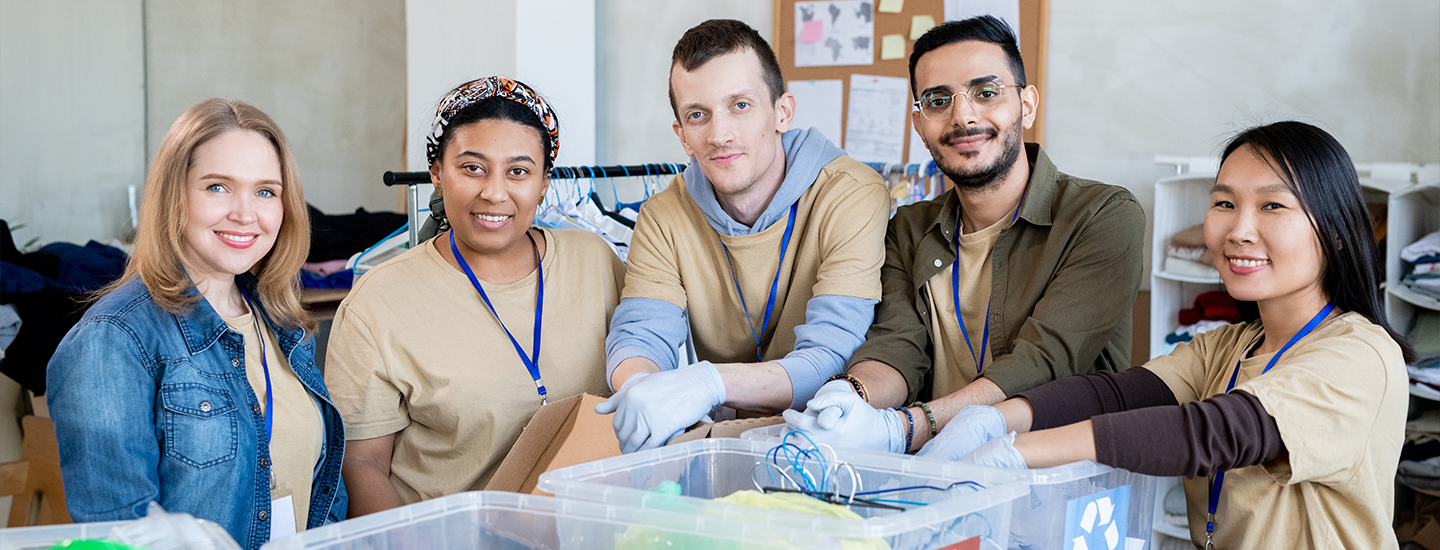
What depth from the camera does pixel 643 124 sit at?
4457mm

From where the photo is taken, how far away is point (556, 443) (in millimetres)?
1590

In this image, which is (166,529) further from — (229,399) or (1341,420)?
(1341,420)

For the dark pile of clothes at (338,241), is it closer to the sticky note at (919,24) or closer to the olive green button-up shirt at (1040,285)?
the sticky note at (919,24)

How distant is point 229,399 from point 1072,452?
3.87 ft

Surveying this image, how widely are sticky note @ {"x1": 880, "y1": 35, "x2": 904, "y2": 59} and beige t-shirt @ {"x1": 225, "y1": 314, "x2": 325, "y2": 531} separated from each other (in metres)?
2.77

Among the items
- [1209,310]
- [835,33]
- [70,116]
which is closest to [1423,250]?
[1209,310]

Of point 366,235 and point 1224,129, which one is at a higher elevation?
point 1224,129

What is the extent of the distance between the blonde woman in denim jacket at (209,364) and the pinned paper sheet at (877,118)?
263cm

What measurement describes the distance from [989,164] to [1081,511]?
755 millimetres

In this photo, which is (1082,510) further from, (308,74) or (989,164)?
(308,74)

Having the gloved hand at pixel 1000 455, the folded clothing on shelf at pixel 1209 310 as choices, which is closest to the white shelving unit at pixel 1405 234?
the folded clothing on shelf at pixel 1209 310

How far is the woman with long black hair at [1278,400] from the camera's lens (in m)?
1.23

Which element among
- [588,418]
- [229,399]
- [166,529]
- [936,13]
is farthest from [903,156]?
[166,529]

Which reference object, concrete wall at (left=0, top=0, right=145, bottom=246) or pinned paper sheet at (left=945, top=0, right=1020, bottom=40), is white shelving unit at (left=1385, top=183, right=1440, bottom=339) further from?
concrete wall at (left=0, top=0, right=145, bottom=246)
